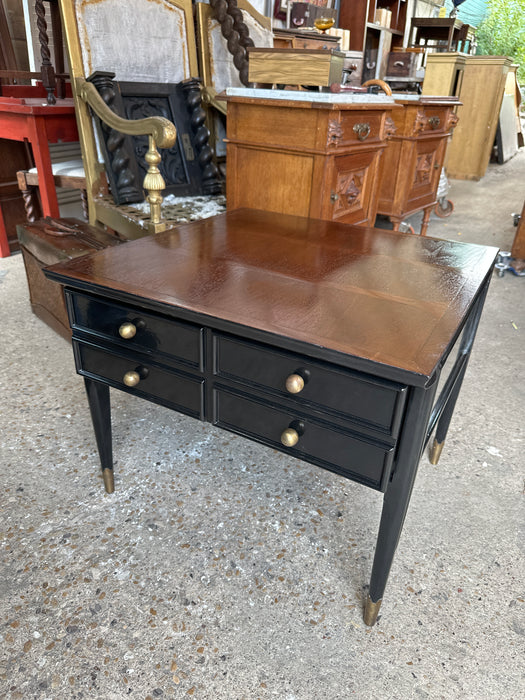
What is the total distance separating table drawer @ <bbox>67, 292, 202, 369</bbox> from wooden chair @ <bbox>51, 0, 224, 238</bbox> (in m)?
1.06

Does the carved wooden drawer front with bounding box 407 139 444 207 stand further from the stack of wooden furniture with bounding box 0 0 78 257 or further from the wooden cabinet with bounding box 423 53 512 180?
the wooden cabinet with bounding box 423 53 512 180

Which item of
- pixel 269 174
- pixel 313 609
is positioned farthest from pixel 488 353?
pixel 313 609

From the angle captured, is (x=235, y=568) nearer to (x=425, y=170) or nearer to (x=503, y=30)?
(x=425, y=170)

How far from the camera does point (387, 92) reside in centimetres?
285

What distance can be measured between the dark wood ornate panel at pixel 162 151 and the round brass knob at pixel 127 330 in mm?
1675

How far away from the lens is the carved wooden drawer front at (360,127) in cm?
232

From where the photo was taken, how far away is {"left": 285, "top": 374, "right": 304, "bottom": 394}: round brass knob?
103 centimetres

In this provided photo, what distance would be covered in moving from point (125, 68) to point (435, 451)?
2.49 meters

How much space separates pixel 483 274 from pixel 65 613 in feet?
4.46

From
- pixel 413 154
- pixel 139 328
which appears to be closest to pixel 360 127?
pixel 413 154

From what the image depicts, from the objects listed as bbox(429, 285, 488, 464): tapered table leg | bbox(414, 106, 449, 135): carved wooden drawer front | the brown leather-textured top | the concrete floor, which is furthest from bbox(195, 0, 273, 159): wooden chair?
bbox(429, 285, 488, 464): tapered table leg

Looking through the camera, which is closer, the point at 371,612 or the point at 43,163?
the point at 371,612

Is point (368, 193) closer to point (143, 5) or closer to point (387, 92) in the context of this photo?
point (387, 92)

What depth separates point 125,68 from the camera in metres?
2.82
